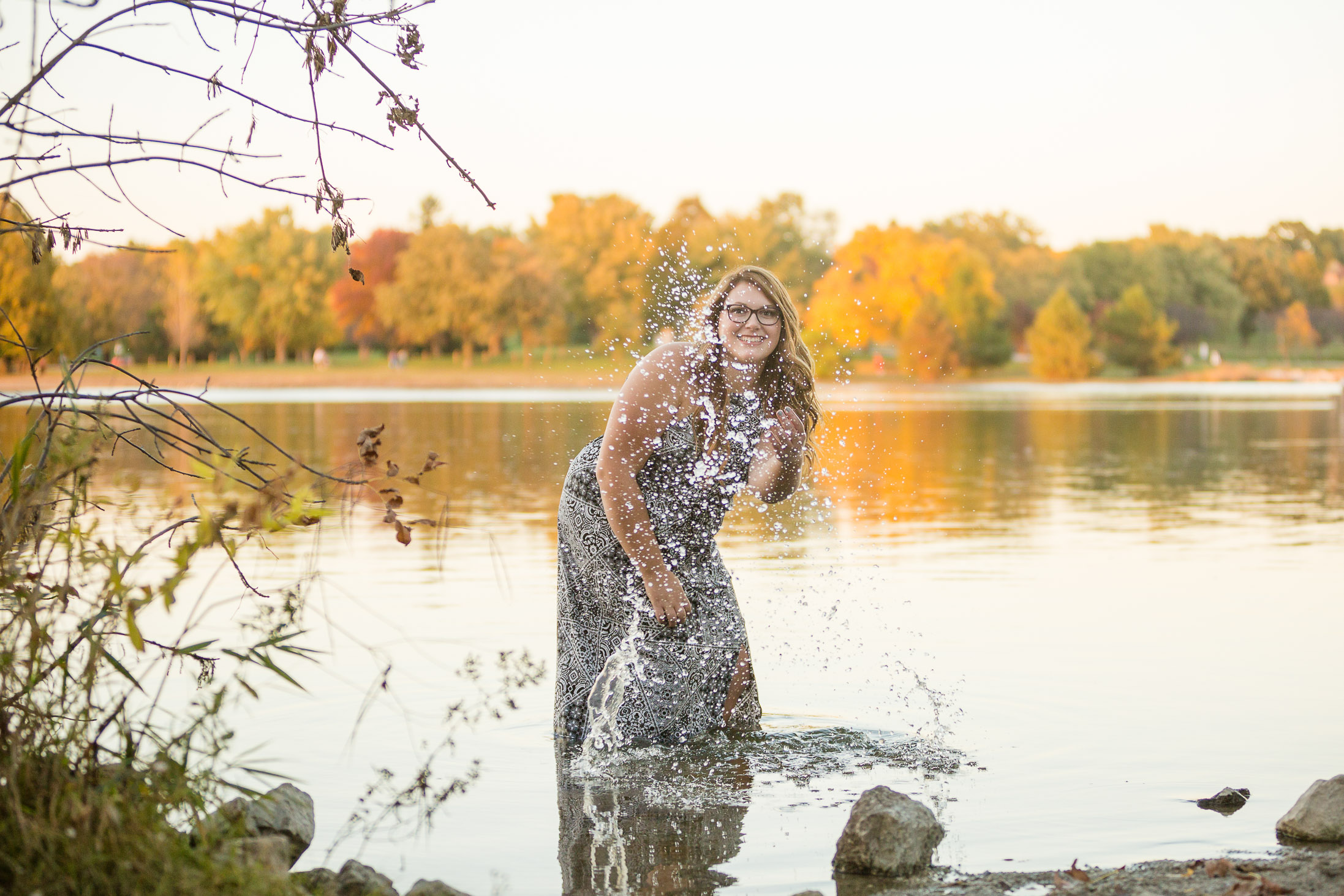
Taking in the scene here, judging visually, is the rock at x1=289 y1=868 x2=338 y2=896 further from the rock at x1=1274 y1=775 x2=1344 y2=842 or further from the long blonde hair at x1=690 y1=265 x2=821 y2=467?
the rock at x1=1274 y1=775 x2=1344 y2=842

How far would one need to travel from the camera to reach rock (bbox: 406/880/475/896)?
4.33 metres

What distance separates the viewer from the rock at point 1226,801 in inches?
217

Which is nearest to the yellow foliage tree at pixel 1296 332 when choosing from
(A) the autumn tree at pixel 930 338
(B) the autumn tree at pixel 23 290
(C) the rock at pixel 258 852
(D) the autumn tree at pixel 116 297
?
(A) the autumn tree at pixel 930 338

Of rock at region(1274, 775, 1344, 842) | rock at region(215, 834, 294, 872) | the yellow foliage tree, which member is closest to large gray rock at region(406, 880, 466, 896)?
rock at region(215, 834, 294, 872)

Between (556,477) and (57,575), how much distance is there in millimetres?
18395

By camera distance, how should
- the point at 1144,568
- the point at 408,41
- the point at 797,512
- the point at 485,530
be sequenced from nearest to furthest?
the point at 408,41, the point at 1144,568, the point at 485,530, the point at 797,512

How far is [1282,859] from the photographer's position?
4.68 m

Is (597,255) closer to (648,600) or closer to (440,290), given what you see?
(440,290)

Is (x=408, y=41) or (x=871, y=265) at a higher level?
(x=871, y=265)

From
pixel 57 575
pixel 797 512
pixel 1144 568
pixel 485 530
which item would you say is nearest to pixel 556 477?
pixel 797 512

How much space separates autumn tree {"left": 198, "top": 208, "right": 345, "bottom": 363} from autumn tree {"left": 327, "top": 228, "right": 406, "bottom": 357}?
2.30 meters

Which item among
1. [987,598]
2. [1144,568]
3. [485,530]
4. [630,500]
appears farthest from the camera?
[485,530]

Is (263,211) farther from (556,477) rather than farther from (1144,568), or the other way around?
(1144,568)

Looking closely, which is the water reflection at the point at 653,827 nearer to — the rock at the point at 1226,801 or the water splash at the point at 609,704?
the water splash at the point at 609,704
